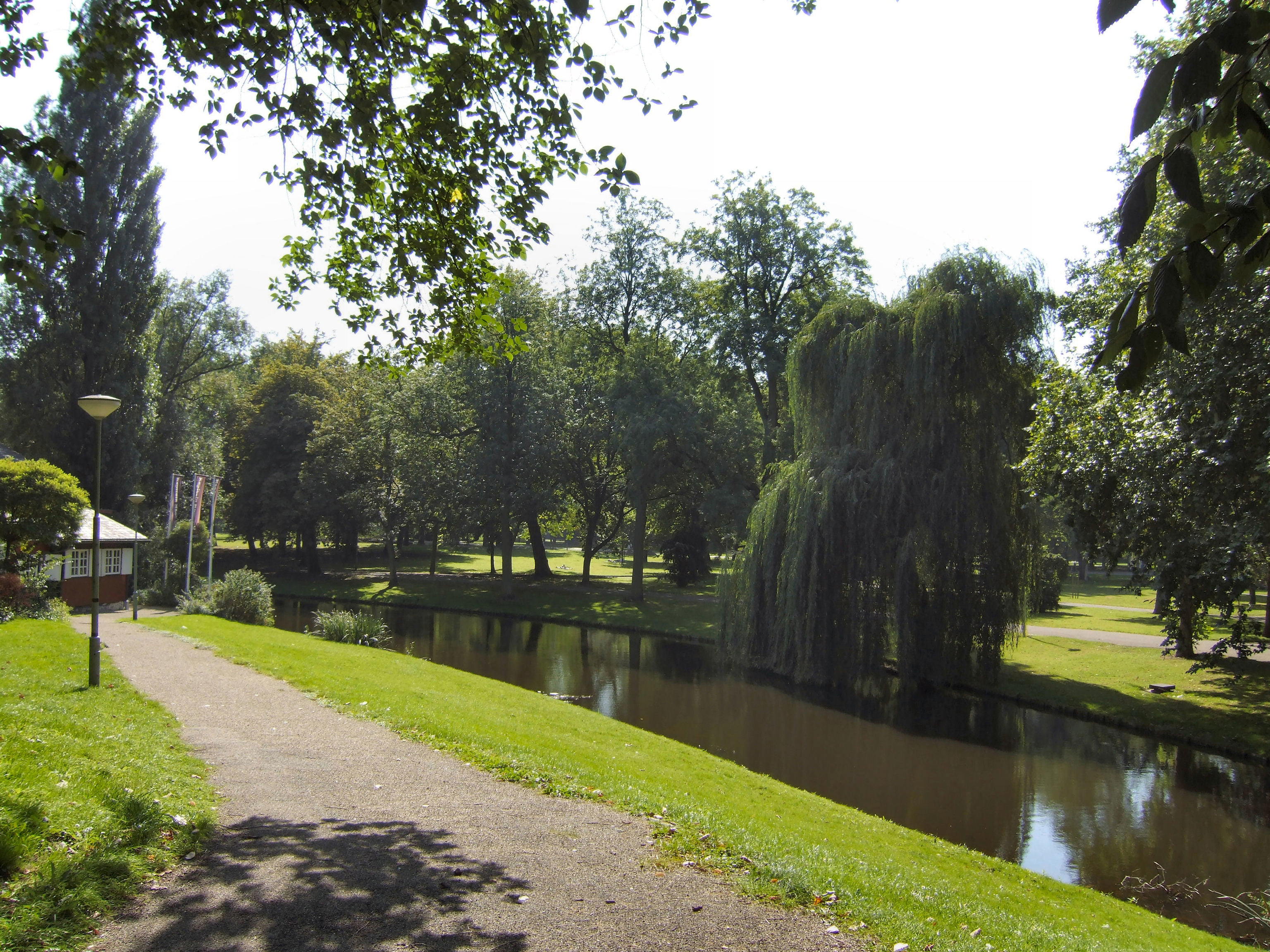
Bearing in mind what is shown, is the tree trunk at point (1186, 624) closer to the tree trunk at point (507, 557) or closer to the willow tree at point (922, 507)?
the willow tree at point (922, 507)

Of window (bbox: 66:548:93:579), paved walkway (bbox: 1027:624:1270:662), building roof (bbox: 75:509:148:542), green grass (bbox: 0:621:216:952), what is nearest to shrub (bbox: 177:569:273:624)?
building roof (bbox: 75:509:148:542)

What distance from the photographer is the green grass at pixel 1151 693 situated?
15.3 m

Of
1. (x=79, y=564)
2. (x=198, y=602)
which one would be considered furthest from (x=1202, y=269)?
(x=79, y=564)

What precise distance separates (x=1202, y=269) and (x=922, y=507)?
17147 millimetres

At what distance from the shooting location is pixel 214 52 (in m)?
6.75

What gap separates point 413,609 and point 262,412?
19.0 meters

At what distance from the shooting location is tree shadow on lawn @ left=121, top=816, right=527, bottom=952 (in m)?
4.43

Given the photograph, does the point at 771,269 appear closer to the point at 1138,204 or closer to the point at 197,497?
the point at 197,497

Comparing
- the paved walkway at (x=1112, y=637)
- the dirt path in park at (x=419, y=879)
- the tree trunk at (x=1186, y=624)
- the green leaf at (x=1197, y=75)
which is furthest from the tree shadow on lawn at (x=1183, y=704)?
the green leaf at (x=1197, y=75)

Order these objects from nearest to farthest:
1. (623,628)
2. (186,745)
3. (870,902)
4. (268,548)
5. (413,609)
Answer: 1. (870,902)
2. (186,745)
3. (623,628)
4. (413,609)
5. (268,548)

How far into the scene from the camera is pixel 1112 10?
199cm

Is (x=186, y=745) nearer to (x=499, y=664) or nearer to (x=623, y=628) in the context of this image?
(x=499, y=664)

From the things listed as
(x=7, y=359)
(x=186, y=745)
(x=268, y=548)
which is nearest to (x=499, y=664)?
(x=186, y=745)

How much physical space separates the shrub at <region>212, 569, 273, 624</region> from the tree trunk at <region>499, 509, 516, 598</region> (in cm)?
1207
